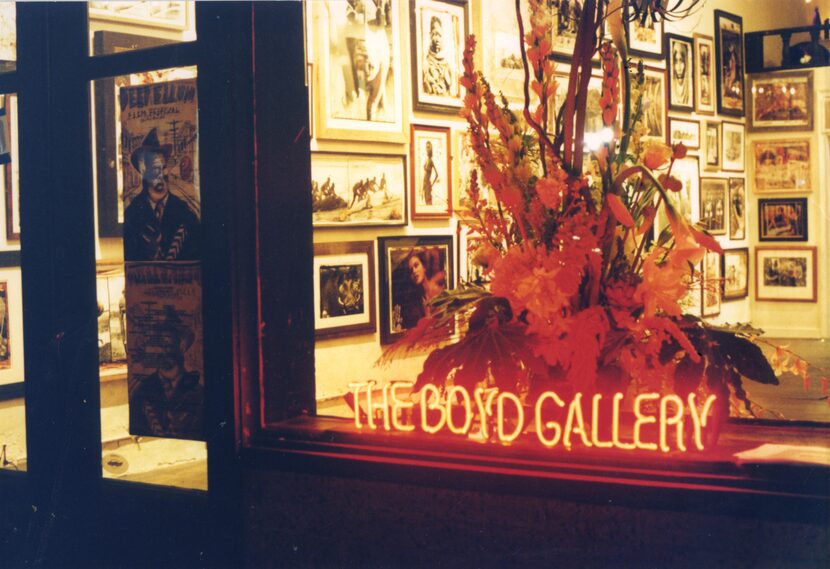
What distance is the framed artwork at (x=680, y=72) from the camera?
16.6 ft

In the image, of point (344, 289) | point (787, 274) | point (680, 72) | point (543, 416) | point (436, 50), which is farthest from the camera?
point (680, 72)

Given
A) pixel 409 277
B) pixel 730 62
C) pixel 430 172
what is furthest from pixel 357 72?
pixel 730 62

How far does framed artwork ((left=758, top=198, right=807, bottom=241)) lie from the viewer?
5.02m

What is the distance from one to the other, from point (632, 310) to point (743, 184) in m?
3.15

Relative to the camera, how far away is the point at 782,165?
5059 mm

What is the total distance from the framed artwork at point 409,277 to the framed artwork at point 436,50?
1.81ft

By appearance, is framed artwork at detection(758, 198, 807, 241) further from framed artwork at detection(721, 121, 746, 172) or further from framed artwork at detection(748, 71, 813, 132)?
framed artwork at detection(748, 71, 813, 132)

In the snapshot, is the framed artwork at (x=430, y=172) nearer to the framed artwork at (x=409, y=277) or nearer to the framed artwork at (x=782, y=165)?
the framed artwork at (x=409, y=277)

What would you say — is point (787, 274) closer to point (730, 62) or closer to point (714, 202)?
point (714, 202)

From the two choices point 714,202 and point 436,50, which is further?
point 714,202

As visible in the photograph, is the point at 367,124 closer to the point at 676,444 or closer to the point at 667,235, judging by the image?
the point at 667,235

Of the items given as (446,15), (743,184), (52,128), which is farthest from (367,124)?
(743,184)

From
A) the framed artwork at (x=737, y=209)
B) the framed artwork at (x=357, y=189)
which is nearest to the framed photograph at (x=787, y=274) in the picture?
the framed artwork at (x=737, y=209)

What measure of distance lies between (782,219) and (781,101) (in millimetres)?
590
